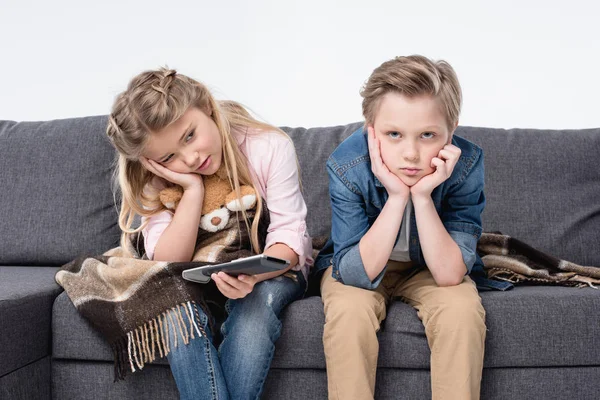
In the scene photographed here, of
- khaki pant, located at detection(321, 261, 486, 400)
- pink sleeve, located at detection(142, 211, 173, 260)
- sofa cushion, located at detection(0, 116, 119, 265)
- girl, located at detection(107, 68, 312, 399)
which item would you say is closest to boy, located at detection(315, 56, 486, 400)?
khaki pant, located at detection(321, 261, 486, 400)

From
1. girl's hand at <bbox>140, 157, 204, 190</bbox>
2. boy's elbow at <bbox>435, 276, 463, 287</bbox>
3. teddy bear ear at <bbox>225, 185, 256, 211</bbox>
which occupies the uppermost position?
girl's hand at <bbox>140, 157, 204, 190</bbox>

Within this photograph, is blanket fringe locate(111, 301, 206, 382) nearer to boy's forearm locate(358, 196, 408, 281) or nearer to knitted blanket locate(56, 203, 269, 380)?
knitted blanket locate(56, 203, 269, 380)

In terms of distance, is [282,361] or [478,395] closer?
[478,395]

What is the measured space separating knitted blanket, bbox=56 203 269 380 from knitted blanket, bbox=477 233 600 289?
0.67 meters

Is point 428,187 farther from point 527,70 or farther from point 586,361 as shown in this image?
point 527,70

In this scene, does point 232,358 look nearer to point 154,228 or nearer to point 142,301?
point 142,301

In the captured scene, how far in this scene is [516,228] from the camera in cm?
213

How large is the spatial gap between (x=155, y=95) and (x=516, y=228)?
1.17 m

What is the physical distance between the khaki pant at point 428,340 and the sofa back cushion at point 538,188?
0.64 m

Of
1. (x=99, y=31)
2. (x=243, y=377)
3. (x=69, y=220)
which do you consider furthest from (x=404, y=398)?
(x=99, y=31)

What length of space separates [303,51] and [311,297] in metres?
1.40

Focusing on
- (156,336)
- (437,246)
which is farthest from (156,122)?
(437,246)

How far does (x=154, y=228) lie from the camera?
5.95 feet

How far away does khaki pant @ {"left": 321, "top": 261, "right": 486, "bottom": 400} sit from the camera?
4.70 ft
